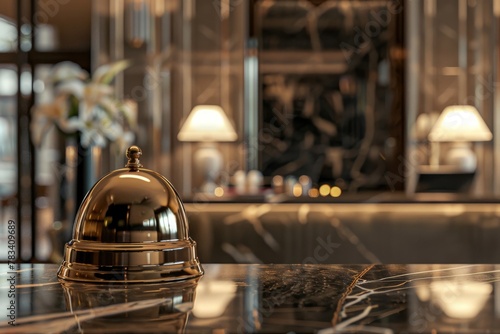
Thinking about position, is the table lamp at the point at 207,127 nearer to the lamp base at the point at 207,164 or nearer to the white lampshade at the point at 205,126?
the white lampshade at the point at 205,126

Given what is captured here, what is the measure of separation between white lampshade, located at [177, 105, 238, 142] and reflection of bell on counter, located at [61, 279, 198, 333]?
5.62 m

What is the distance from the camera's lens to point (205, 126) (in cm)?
679

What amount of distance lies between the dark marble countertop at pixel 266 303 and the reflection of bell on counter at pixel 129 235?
21 mm

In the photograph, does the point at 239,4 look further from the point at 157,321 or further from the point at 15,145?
the point at 157,321

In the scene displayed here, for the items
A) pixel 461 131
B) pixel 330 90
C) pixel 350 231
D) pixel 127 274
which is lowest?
pixel 350 231

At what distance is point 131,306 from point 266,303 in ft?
0.57

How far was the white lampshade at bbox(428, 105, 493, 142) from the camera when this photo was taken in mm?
6871

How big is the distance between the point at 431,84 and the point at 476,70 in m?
0.42

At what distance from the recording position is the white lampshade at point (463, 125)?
687 centimetres

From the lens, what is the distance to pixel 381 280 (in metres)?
1.25

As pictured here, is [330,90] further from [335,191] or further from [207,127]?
[207,127]

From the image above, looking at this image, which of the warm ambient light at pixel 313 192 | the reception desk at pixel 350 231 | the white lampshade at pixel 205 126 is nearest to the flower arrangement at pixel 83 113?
the reception desk at pixel 350 231

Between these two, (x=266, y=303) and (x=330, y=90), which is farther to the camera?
(x=330, y=90)

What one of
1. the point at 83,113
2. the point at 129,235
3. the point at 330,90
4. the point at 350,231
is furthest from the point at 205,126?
the point at 129,235
